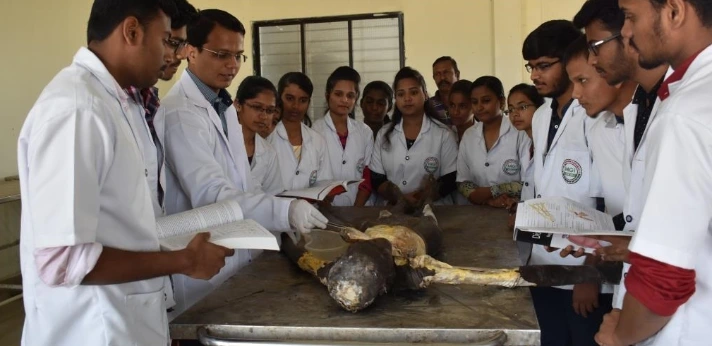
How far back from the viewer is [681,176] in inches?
42.5

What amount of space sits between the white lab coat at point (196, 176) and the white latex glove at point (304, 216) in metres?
0.03

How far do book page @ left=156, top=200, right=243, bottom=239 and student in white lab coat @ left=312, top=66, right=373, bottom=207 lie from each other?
1926 mm

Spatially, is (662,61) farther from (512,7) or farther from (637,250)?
(512,7)

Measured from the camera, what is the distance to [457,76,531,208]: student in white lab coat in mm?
3309

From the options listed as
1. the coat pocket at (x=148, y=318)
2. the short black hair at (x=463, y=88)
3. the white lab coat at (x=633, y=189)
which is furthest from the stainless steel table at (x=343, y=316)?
the short black hair at (x=463, y=88)

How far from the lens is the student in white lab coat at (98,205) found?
1.17 m

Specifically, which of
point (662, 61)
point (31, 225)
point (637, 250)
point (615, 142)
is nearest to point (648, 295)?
point (637, 250)

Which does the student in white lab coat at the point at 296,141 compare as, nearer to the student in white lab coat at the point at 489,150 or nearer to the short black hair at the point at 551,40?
the student in white lab coat at the point at 489,150

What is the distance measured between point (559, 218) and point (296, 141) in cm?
201

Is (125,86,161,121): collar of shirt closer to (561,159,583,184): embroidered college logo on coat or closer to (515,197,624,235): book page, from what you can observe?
(515,197,624,235): book page

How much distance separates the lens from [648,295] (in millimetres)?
1154

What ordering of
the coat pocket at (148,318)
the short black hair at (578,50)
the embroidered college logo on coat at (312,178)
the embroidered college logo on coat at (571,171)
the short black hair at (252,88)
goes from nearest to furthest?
the coat pocket at (148,318) → the short black hair at (578,50) → the embroidered college logo on coat at (571,171) → the short black hair at (252,88) → the embroidered college logo on coat at (312,178)

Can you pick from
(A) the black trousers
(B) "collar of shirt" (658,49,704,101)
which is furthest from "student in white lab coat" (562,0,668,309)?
(A) the black trousers

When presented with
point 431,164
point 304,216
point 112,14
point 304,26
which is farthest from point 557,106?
point 304,26
